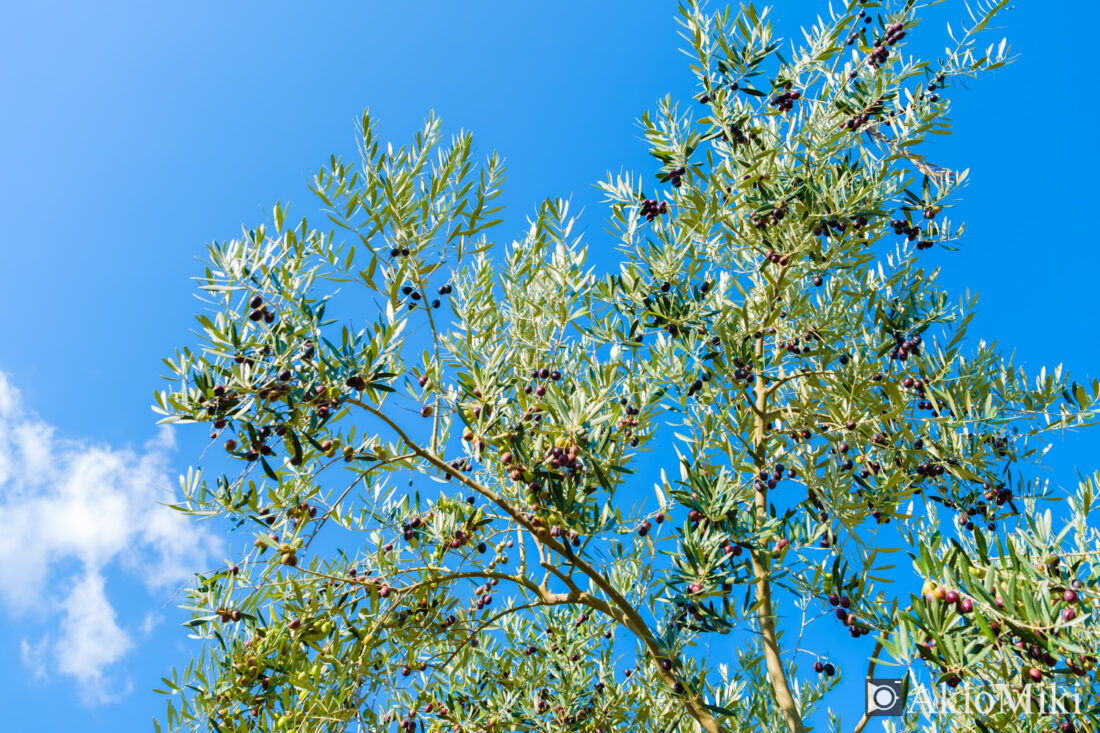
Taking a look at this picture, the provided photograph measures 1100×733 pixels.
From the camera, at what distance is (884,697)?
4.10 m

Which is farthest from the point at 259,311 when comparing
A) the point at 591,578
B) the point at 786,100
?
the point at 786,100

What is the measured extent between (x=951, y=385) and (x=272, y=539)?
4131mm

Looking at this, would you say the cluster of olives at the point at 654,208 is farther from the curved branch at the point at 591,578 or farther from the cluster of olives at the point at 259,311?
the cluster of olives at the point at 259,311

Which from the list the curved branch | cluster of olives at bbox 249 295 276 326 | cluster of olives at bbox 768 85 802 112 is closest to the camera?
cluster of olives at bbox 249 295 276 326

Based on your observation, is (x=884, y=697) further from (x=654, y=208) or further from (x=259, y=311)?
(x=259, y=311)

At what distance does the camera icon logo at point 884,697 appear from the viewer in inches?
160

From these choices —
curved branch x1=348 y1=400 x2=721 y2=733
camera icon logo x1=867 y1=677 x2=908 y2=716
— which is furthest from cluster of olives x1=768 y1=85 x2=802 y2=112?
camera icon logo x1=867 y1=677 x2=908 y2=716

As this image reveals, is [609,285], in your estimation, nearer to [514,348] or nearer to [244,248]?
[514,348]

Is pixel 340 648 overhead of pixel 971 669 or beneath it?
overhead

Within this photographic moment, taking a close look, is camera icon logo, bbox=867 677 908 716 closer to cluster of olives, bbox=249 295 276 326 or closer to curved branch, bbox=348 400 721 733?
curved branch, bbox=348 400 721 733

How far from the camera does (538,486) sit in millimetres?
3949

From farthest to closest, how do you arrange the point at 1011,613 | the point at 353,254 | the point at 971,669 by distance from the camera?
the point at 353,254
the point at 971,669
the point at 1011,613

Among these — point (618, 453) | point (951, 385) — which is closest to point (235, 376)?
A: point (618, 453)

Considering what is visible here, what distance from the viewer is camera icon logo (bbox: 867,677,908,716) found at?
405 centimetres
